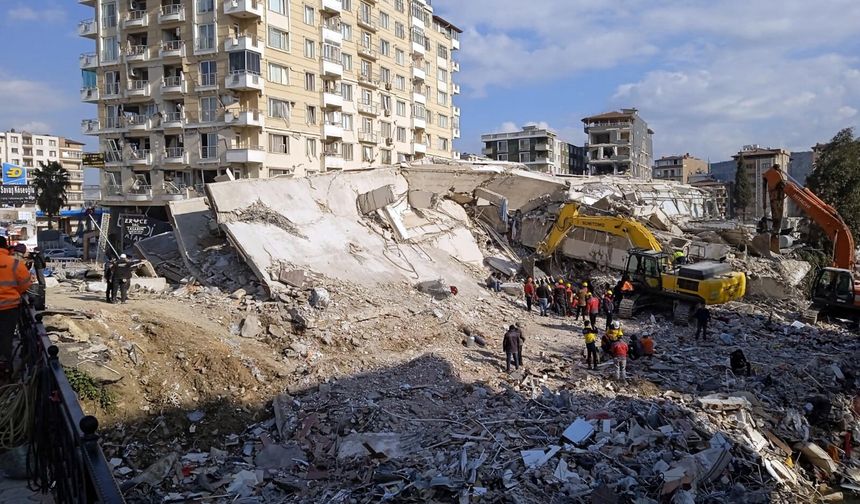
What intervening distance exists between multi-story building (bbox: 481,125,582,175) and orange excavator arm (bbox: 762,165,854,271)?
42813 millimetres

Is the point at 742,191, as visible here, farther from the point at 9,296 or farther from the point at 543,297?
the point at 9,296

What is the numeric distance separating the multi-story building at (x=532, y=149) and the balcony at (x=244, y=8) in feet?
125

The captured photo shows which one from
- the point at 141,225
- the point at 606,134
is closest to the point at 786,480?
the point at 141,225

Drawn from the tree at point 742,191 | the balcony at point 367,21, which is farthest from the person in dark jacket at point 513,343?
the tree at point 742,191

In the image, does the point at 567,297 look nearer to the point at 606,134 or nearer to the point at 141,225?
the point at 141,225

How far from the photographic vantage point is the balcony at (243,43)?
29.3m

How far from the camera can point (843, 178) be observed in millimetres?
28234

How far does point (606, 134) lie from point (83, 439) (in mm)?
64131

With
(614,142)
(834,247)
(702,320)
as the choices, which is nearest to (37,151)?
(614,142)

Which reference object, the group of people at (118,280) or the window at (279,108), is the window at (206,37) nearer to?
the window at (279,108)

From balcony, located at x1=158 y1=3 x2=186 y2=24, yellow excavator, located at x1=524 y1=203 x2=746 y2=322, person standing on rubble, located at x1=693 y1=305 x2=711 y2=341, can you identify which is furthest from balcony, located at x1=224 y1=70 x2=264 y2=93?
person standing on rubble, located at x1=693 y1=305 x2=711 y2=341

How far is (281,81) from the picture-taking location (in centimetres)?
3139

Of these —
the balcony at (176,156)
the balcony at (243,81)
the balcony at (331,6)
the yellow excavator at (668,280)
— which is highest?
the balcony at (331,6)

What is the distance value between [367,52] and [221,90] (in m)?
10.4
